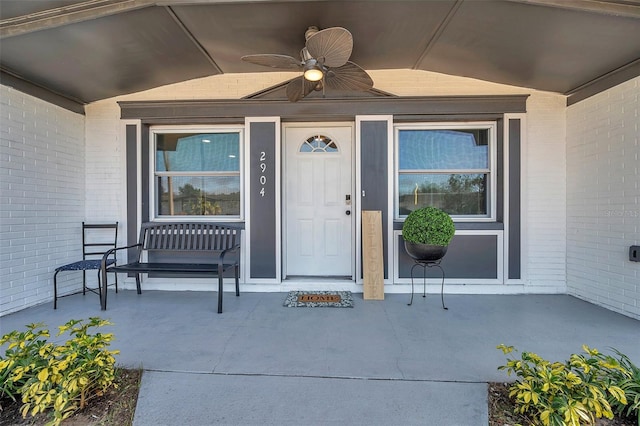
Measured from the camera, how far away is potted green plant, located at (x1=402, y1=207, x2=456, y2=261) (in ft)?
9.98

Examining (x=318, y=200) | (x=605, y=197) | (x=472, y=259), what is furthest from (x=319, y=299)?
(x=605, y=197)

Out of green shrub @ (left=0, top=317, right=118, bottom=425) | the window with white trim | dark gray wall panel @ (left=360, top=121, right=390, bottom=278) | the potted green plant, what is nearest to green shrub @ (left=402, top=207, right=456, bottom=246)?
the potted green plant

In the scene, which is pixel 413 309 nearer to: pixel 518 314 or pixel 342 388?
pixel 518 314

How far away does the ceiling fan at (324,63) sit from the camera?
2090 mm

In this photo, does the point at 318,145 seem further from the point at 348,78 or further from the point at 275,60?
the point at 275,60

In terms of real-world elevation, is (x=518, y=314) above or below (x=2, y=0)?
below

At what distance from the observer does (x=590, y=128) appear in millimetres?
3258

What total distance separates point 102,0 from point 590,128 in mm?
4958

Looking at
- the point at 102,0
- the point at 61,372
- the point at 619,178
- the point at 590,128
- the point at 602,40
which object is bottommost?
the point at 61,372

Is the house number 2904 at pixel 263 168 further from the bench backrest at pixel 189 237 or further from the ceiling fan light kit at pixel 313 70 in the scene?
the ceiling fan light kit at pixel 313 70

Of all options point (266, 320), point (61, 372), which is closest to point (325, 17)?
point (266, 320)

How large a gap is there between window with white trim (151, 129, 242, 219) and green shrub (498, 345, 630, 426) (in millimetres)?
3320

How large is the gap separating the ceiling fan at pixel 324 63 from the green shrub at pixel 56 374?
7.31 feet

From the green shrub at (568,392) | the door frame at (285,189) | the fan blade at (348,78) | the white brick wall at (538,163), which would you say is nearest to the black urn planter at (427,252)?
the door frame at (285,189)
